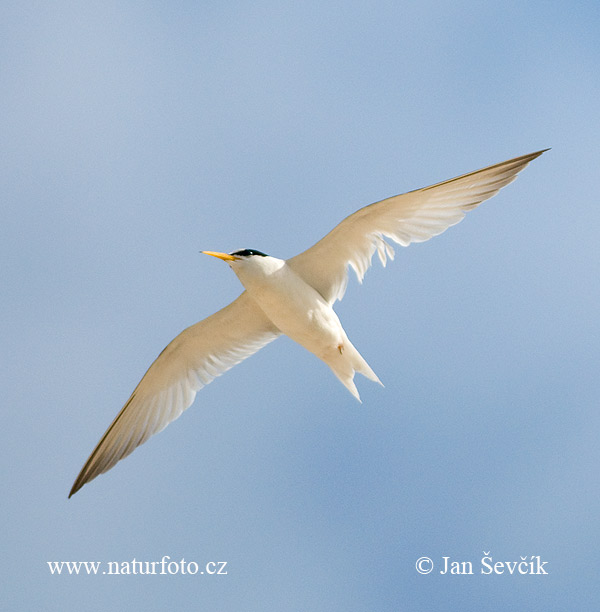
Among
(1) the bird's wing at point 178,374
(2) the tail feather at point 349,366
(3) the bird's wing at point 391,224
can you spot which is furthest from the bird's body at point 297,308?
(1) the bird's wing at point 178,374

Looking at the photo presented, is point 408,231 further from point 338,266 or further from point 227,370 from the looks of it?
point 227,370

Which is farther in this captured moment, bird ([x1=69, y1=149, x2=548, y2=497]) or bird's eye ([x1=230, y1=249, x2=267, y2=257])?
bird's eye ([x1=230, y1=249, x2=267, y2=257])

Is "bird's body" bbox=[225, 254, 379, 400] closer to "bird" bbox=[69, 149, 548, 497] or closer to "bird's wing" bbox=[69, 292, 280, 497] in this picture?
"bird" bbox=[69, 149, 548, 497]

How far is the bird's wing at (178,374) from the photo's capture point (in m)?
9.32

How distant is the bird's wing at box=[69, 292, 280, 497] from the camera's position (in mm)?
9320

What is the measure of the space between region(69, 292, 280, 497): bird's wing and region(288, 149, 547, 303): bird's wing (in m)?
0.98

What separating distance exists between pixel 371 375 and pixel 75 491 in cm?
372

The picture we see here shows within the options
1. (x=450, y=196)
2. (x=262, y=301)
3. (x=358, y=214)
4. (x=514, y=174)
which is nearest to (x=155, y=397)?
(x=262, y=301)

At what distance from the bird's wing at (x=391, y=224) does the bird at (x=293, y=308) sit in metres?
0.01

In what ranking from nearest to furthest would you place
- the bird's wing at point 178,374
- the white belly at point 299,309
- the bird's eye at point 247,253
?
the white belly at point 299,309 < the bird's eye at point 247,253 < the bird's wing at point 178,374

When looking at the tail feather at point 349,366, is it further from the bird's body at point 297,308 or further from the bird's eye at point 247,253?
the bird's eye at point 247,253

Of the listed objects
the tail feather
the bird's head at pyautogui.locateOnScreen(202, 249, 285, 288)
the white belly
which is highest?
the bird's head at pyautogui.locateOnScreen(202, 249, 285, 288)

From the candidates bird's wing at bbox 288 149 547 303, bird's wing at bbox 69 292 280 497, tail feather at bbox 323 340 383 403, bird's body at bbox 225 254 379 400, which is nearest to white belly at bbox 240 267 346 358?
bird's body at bbox 225 254 379 400

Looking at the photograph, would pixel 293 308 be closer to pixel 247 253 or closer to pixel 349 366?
pixel 247 253
